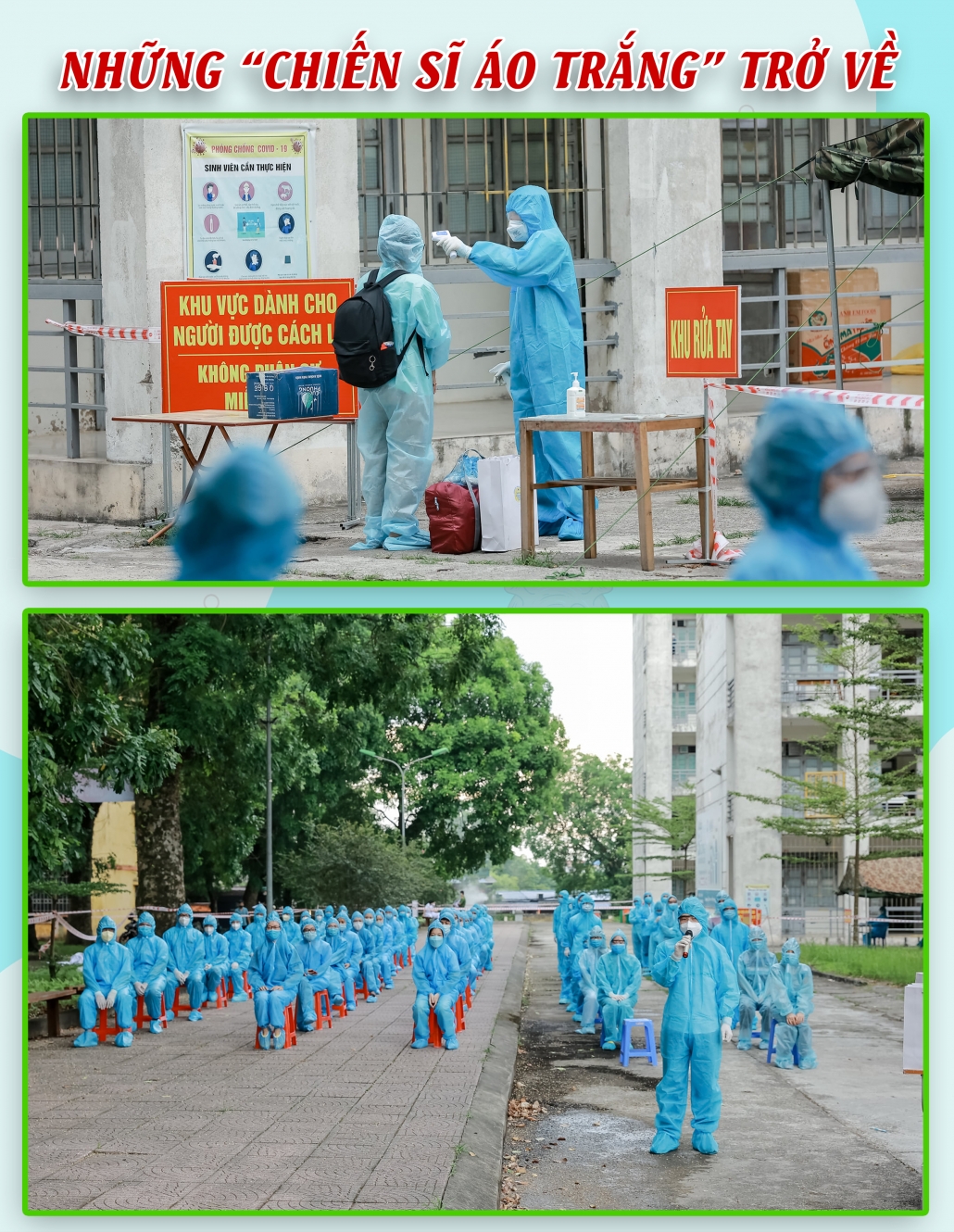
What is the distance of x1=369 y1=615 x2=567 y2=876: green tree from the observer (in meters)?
6.46

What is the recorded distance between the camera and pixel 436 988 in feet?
36.2

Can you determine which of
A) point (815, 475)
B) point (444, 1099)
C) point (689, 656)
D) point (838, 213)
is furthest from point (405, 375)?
point (838, 213)

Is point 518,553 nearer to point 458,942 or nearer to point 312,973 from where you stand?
point 458,942

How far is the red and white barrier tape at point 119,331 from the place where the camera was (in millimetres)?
7246

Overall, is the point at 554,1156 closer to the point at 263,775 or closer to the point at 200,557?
the point at 200,557

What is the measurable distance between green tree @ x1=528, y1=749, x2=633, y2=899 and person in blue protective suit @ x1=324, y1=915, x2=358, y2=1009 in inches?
201

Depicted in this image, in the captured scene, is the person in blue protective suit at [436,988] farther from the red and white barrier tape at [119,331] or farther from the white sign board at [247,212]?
the white sign board at [247,212]

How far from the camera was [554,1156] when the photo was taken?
646 cm

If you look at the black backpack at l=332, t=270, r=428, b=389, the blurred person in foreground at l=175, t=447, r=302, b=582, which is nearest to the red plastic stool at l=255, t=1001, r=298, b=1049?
the black backpack at l=332, t=270, r=428, b=389

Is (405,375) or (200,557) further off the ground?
(405,375)

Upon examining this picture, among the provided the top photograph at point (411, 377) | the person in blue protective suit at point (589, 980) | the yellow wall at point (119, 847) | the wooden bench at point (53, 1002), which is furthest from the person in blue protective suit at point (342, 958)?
the top photograph at point (411, 377)
